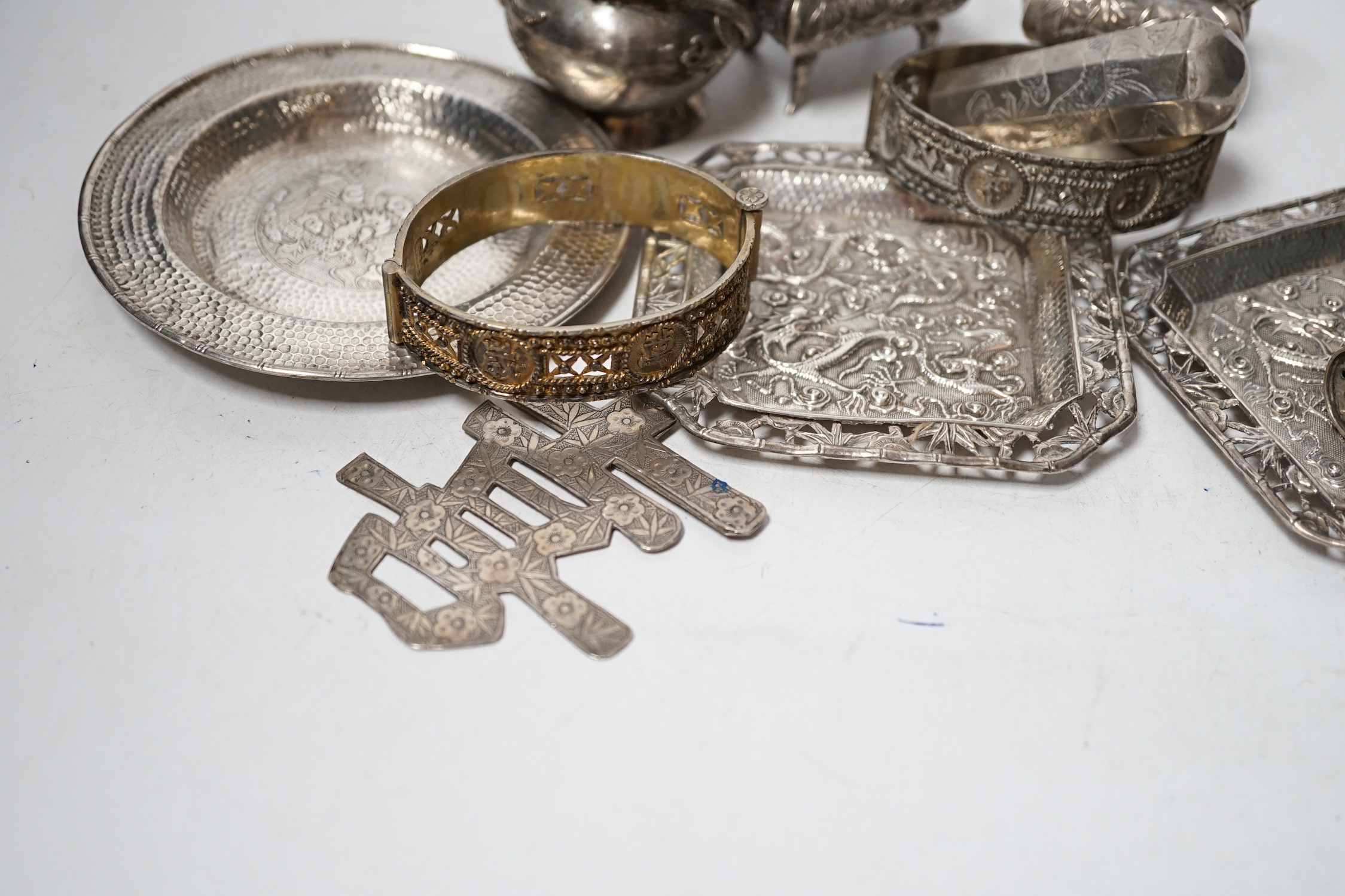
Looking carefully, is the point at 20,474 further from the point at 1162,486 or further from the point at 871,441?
the point at 1162,486

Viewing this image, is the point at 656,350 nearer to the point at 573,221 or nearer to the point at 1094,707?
the point at 573,221

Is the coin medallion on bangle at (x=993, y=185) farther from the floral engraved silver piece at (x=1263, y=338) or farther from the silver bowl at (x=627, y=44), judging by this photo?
the silver bowl at (x=627, y=44)

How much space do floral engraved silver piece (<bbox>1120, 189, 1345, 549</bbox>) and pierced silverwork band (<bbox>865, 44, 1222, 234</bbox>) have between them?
0.10 meters

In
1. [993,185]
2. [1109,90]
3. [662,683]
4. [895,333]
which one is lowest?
[662,683]

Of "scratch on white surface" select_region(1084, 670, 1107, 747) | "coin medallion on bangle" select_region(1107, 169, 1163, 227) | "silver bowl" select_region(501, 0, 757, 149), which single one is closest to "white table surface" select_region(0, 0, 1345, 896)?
"scratch on white surface" select_region(1084, 670, 1107, 747)

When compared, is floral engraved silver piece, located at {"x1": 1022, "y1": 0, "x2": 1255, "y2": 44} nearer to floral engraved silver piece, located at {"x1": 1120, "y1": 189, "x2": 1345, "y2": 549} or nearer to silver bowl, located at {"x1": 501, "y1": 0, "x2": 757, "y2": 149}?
floral engraved silver piece, located at {"x1": 1120, "y1": 189, "x2": 1345, "y2": 549}

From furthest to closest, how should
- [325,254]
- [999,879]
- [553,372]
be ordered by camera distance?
[325,254], [553,372], [999,879]

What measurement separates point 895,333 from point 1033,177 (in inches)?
14.1

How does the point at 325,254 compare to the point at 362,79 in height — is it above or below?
below

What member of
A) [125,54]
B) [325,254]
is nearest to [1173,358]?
[325,254]

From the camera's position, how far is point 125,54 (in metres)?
2.59

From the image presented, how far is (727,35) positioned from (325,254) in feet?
2.79

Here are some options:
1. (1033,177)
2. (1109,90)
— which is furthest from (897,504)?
(1109,90)

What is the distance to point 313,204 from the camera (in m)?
2.19
